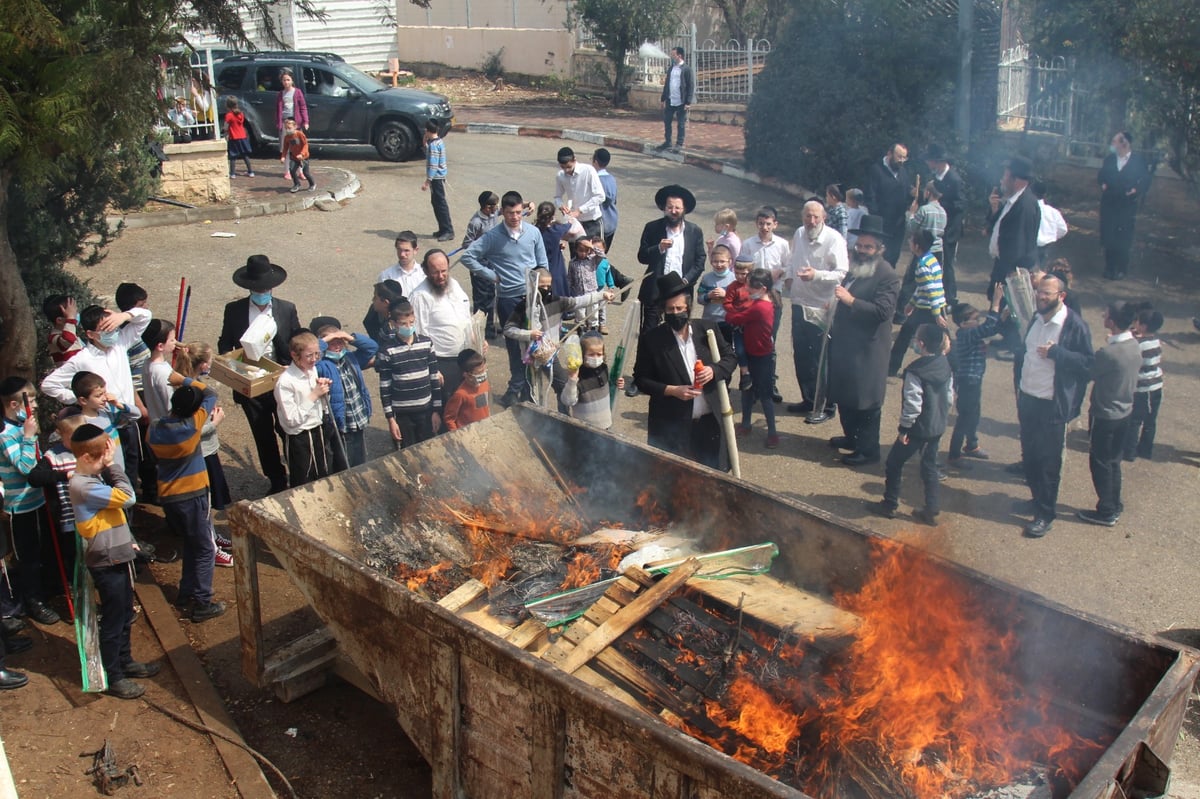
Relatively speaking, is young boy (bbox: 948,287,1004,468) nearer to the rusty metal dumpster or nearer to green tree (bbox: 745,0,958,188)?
the rusty metal dumpster

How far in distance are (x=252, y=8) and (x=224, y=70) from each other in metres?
11.8

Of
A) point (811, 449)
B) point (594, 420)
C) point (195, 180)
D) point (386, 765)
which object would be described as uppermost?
point (195, 180)

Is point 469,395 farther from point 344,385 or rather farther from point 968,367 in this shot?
point 968,367

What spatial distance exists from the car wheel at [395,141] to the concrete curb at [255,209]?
176cm

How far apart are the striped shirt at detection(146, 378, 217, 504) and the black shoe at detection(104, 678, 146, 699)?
1.04 m

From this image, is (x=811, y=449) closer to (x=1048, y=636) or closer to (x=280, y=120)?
(x=1048, y=636)

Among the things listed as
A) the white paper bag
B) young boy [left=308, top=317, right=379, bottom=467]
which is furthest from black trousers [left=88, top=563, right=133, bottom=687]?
the white paper bag

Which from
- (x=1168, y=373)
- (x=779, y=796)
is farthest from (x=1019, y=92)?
(x=779, y=796)

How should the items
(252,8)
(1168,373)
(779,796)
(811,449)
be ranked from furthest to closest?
1. (1168,373)
2. (811,449)
3. (252,8)
4. (779,796)

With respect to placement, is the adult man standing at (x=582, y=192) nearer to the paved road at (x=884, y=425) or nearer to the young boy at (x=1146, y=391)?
the paved road at (x=884, y=425)

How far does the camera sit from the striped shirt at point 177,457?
6.10 m

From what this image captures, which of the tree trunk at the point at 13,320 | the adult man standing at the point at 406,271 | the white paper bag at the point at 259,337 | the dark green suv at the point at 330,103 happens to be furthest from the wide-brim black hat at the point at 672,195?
the dark green suv at the point at 330,103

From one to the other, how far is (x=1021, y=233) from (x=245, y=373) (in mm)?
7477

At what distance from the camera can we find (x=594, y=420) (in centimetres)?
754
